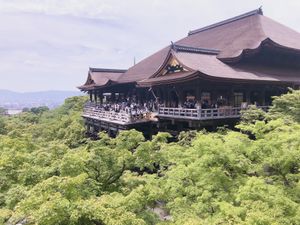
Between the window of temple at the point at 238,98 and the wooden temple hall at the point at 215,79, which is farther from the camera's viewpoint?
the window of temple at the point at 238,98

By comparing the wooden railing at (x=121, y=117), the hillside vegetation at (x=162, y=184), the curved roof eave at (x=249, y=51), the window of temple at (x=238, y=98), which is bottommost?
the hillside vegetation at (x=162, y=184)

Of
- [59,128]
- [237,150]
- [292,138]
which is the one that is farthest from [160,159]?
[59,128]

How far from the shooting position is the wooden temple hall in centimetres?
2047

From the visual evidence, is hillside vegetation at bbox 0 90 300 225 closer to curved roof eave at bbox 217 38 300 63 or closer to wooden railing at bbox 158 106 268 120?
wooden railing at bbox 158 106 268 120

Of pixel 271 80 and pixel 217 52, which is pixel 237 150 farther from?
pixel 217 52

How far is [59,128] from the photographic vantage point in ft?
143

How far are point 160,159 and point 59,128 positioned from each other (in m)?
33.1

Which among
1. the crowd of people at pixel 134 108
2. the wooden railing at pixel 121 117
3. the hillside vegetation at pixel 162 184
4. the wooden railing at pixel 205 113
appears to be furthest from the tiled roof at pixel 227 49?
the hillside vegetation at pixel 162 184

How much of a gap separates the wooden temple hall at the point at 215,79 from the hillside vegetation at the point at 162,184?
6.97m

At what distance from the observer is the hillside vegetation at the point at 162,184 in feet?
24.9

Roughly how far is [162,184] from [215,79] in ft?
34.4

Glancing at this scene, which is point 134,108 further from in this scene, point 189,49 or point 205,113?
point 205,113

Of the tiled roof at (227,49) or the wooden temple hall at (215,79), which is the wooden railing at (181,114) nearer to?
the wooden temple hall at (215,79)

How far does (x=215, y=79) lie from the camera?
63.9ft
